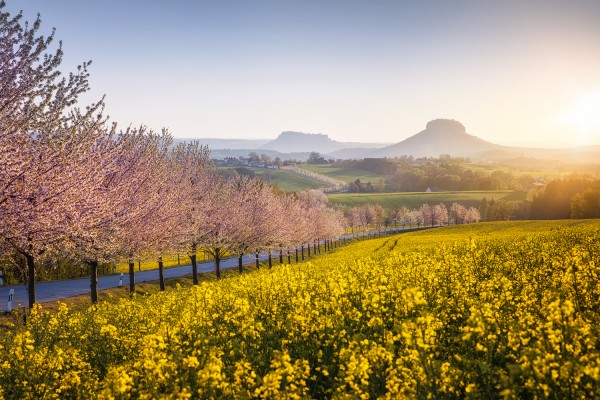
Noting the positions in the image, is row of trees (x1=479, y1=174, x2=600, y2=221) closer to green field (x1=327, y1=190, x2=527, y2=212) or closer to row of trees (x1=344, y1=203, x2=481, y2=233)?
row of trees (x1=344, y1=203, x2=481, y2=233)

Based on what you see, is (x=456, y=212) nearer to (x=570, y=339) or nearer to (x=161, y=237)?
(x=161, y=237)

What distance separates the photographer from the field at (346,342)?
235 inches

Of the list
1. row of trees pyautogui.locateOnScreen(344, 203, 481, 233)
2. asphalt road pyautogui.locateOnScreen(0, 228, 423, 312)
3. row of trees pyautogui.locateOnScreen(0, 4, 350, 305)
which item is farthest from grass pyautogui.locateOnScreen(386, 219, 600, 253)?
row of trees pyautogui.locateOnScreen(344, 203, 481, 233)

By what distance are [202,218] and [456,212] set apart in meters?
135

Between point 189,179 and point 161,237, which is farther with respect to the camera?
point 189,179

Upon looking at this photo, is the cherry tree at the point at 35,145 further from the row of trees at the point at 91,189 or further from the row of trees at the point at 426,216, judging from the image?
the row of trees at the point at 426,216

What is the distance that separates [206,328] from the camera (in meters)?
10.9

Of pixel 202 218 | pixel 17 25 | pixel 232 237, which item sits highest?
pixel 17 25

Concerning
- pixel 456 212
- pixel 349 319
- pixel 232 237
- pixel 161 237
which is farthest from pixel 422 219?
pixel 349 319

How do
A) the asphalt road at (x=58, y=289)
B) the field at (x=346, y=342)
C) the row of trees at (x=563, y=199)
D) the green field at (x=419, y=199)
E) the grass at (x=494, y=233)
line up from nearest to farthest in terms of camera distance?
the field at (x=346, y=342) < the asphalt road at (x=58, y=289) < the grass at (x=494, y=233) < the row of trees at (x=563, y=199) < the green field at (x=419, y=199)

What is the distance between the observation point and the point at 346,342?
9219mm

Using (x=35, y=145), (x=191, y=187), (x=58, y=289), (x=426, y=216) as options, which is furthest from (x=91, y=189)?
(x=426, y=216)

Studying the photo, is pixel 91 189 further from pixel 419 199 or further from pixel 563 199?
pixel 419 199

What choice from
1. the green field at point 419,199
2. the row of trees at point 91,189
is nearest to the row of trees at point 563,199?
the green field at point 419,199
